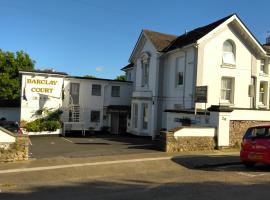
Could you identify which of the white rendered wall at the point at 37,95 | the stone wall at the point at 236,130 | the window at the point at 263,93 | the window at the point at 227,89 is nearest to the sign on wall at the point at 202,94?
the stone wall at the point at 236,130

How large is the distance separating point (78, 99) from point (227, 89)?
45.5 ft

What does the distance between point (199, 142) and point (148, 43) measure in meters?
14.5

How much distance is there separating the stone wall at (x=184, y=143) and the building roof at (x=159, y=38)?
12.2 metres

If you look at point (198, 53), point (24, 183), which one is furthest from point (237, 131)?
point (24, 183)

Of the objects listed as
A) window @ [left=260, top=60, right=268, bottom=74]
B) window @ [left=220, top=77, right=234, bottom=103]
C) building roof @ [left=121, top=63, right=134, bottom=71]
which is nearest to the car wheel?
window @ [left=220, top=77, right=234, bottom=103]

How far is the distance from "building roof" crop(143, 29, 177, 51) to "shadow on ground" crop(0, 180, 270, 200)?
20.1m

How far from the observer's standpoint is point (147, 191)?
34.3 ft

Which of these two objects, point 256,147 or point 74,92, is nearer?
point 256,147

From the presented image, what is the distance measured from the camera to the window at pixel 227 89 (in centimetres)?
2756

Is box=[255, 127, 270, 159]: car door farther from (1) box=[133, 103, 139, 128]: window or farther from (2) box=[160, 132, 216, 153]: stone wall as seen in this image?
(1) box=[133, 103, 139, 128]: window

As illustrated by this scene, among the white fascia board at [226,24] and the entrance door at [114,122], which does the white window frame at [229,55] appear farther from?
the entrance door at [114,122]

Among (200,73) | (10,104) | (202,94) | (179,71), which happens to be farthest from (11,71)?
(202,94)

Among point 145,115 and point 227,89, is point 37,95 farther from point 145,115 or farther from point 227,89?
point 227,89

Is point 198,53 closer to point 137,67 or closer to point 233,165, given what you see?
point 137,67
